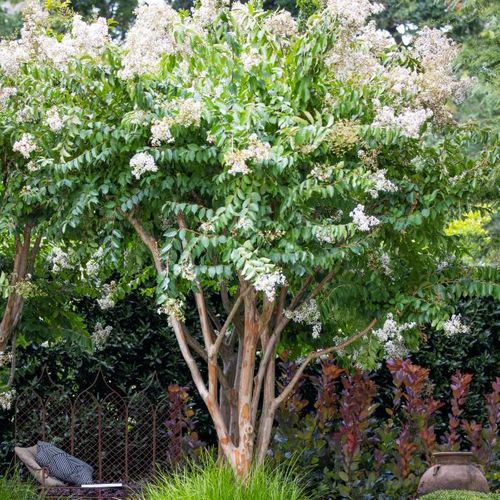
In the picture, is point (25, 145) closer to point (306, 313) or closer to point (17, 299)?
point (17, 299)

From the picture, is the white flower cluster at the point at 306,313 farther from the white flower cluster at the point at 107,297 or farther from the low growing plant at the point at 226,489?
the white flower cluster at the point at 107,297

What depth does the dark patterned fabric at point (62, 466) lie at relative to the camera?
273 inches

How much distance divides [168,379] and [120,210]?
10.1 feet

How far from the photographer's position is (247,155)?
16.3 ft

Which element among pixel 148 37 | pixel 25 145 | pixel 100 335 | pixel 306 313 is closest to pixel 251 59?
pixel 148 37

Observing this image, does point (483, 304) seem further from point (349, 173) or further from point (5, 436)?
point (5, 436)

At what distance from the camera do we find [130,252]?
6.74 metres

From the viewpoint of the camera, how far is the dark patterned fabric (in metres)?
6.93

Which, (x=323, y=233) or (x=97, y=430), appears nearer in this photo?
(x=323, y=233)

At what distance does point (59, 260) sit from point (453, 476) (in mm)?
3105

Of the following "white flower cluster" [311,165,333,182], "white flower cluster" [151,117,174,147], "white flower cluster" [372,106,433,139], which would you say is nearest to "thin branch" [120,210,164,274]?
"white flower cluster" [151,117,174,147]

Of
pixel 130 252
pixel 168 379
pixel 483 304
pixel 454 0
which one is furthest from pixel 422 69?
pixel 454 0

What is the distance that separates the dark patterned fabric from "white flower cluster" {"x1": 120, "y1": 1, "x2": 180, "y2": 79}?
3.11 m

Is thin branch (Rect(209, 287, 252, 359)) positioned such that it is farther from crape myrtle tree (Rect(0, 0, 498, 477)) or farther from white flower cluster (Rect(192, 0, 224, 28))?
white flower cluster (Rect(192, 0, 224, 28))
